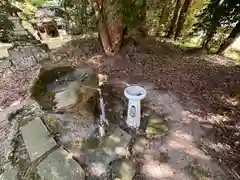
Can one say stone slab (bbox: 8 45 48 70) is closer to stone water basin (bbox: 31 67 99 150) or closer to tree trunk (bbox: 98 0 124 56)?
stone water basin (bbox: 31 67 99 150)

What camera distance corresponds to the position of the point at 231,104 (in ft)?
10.9

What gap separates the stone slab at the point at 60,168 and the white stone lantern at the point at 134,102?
88 centimetres

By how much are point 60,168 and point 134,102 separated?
3.62 ft

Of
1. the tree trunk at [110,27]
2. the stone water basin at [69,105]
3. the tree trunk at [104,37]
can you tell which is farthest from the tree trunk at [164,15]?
the stone water basin at [69,105]

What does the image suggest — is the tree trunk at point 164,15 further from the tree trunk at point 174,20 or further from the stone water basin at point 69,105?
the stone water basin at point 69,105

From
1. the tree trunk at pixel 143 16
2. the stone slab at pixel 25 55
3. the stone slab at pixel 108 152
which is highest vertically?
the tree trunk at pixel 143 16

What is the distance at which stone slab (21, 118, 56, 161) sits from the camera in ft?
7.78

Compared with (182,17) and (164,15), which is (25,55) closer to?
(164,15)

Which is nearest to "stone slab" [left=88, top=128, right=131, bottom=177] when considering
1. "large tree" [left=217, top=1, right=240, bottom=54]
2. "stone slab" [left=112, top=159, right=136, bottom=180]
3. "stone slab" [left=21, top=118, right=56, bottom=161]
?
"stone slab" [left=112, top=159, right=136, bottom=180]

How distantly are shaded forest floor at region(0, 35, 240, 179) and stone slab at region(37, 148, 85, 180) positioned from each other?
138 cm

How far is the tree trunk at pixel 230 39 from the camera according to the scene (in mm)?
4766

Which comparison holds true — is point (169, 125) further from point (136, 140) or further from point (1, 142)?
point (1, 142)

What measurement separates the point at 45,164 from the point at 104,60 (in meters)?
2.62

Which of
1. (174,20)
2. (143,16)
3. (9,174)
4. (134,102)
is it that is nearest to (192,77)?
(143,16)
